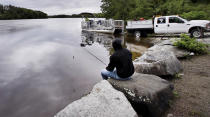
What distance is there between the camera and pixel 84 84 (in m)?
7.36

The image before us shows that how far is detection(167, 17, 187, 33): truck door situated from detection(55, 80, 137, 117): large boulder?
1435 centimetres

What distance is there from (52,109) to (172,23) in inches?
564

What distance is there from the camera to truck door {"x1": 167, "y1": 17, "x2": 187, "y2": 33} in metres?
15.6

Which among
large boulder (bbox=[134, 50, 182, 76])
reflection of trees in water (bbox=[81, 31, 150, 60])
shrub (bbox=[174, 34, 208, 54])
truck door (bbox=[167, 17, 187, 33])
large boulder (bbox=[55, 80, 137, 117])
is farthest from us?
truck door (bbox=[167, 17, 187, 33])

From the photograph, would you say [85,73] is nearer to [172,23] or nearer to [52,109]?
[52,109]

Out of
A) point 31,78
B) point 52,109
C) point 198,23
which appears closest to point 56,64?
point 31,78

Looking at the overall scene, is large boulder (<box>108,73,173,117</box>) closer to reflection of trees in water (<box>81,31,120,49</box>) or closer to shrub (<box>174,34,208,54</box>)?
shrub (<box>174,34,208,54</box>)

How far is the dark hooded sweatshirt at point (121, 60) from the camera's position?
164 inches

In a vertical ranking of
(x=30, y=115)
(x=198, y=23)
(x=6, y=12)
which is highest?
(x=6, y=12)

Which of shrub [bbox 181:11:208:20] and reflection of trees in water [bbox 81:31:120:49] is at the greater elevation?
shrub [bbox 181:11:208:20]

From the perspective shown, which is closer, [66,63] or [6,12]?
[66,63]

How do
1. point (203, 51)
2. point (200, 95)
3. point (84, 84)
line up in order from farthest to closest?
point (203, 51), point (84, 84), point (200, 95)

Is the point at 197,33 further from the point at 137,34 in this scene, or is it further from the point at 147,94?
the point at 147,94

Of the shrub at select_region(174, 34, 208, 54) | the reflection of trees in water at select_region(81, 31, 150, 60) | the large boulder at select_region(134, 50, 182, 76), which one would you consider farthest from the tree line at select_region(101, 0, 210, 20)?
the large boulder at select_region(134, 50, 182, 76)
